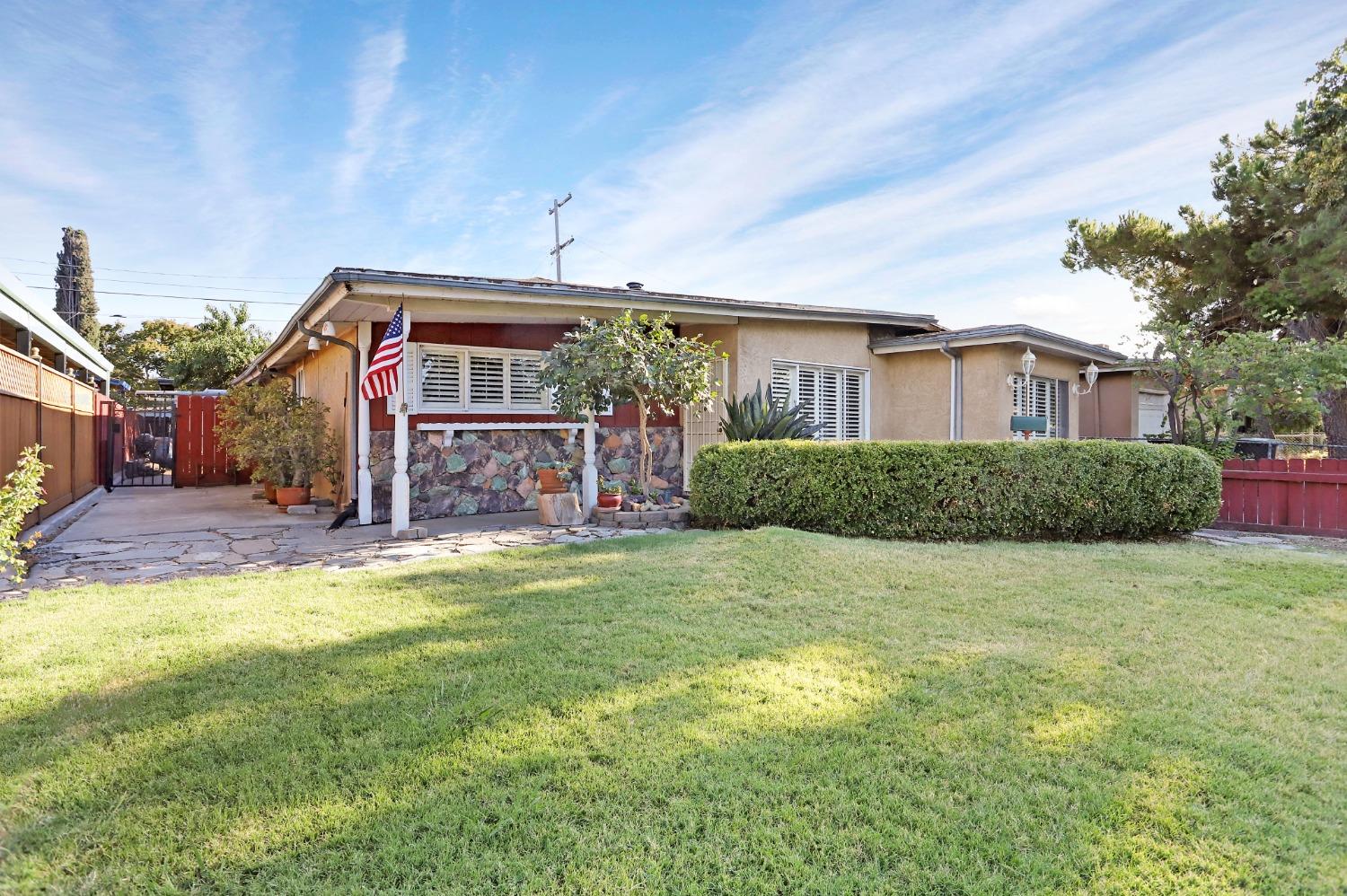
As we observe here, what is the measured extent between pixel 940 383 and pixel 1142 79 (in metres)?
5.10

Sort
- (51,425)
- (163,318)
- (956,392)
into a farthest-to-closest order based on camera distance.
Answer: (163,318), (956,392), (51,425)

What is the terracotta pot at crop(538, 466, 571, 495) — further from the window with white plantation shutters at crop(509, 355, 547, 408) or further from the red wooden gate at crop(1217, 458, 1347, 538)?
the red wooden gate at crop(1217, 458, 1347, 538)

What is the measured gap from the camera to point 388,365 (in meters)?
7.46

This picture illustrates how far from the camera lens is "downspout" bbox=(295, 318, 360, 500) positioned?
28.9 ft

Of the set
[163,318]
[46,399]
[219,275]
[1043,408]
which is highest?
[219,275]

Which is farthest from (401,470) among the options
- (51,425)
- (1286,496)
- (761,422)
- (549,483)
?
(1286,496)

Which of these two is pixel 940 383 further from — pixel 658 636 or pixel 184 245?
pixel 184 245

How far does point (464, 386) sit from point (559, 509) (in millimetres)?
2545

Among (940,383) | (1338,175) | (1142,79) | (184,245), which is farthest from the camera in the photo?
(184,245)

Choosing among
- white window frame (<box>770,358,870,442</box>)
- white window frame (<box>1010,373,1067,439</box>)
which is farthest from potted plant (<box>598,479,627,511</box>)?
white window frame (<box>1010,373,1067,439</box>)

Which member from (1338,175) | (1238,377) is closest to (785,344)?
(1238,377)

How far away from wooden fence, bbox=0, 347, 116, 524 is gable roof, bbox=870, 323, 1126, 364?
11395 mm

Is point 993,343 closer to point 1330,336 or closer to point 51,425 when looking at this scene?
point 1330,336

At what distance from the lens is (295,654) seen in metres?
3.71
